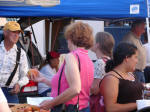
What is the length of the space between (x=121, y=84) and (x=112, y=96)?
0.14 meters

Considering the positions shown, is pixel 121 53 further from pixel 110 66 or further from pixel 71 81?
pixel 71 81

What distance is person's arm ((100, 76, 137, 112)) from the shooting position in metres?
3.22

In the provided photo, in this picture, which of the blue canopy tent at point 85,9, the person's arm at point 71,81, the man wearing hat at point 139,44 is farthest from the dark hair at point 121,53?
the man wearing hat at point 139,44

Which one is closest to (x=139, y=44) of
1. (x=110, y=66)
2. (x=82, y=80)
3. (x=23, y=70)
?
(x=23, y=70)

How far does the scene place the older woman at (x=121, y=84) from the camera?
3.24m

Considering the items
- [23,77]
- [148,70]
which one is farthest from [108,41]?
[148,70]

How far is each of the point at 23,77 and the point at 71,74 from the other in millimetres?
1968

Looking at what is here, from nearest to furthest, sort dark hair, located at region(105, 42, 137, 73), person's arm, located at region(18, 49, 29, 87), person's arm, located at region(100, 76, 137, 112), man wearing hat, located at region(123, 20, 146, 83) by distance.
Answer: person's arm, located at region(100, 76, 137, 112)
dark hair, located at region(105, 42, 137, 73)
person's arm, located at region(18, 49, 29, 87)
man wearing hat, located at region(123, 20, 146, 83)

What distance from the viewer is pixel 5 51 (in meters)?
4.66

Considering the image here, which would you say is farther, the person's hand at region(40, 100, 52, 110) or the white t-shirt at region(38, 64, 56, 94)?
the white t-shirt at region(38, 64, 56, 94)

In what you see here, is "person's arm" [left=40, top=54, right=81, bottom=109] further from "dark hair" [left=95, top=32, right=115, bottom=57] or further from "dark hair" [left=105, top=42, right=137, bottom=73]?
"dark hair" [left=95, top=32, right=115, bottom=57]

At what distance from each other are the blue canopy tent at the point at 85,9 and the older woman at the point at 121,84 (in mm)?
2231

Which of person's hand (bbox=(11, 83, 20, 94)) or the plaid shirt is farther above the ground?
the plaid shirt

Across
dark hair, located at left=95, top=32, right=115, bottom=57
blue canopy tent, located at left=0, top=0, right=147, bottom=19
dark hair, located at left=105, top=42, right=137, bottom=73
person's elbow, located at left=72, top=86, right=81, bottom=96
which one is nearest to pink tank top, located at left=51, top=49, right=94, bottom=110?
person's elbow, located at left=72, top=86, right=81, bottom=96
